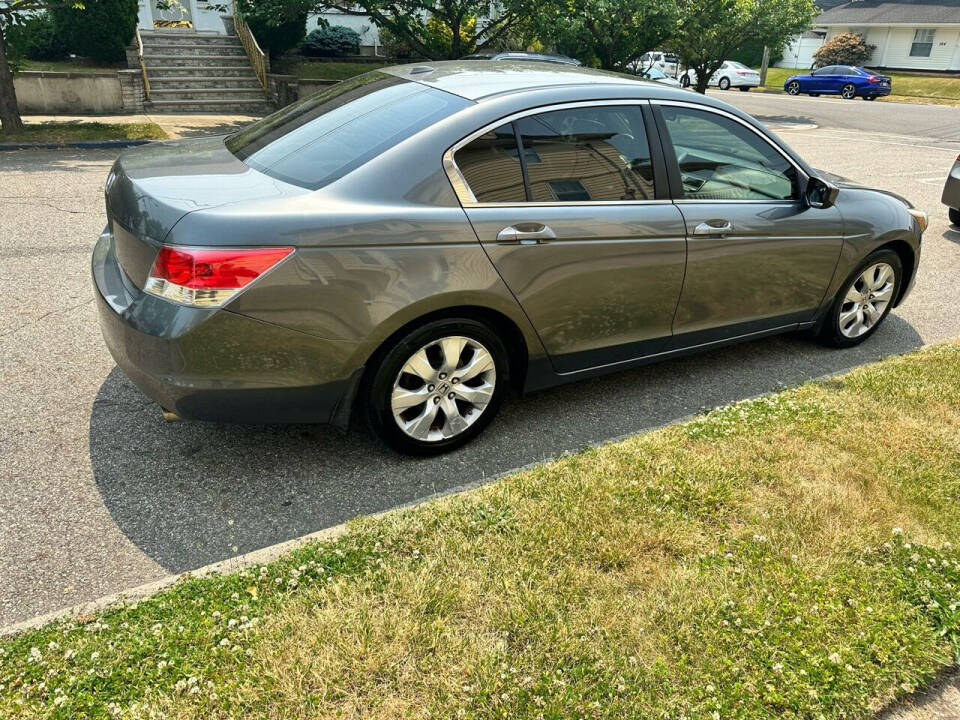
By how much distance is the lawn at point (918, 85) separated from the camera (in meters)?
34.9

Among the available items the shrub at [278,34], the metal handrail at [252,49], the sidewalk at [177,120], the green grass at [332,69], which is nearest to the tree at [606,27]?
the green grass at [332,69]

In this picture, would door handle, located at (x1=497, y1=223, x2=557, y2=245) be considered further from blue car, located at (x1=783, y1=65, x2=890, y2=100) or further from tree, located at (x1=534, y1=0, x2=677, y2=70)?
blue car, located at (x1=783, y1=65, x2=890, y2=100)

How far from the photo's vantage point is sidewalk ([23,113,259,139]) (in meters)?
14.0

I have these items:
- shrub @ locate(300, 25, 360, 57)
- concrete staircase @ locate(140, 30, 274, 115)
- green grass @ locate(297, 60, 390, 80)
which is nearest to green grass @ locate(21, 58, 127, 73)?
concrete staircase @ locate(140, 30, 274, 115)

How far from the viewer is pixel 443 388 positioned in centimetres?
357

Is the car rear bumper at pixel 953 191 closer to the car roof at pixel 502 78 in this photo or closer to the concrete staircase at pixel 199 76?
the car roof at pixel 502 78

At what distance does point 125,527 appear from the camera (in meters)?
3.11

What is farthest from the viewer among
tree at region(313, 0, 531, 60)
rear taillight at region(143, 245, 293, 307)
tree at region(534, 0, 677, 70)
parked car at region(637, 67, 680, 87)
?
tree at region(534, 0, 677, 70)

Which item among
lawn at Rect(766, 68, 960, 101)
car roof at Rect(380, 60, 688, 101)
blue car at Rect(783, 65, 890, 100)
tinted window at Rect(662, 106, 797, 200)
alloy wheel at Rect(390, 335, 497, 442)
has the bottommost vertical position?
lawn at Rect(766, 68, 960, 101)

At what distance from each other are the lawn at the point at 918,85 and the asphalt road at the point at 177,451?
3516 cm

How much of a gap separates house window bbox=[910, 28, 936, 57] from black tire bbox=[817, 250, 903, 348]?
164 feet

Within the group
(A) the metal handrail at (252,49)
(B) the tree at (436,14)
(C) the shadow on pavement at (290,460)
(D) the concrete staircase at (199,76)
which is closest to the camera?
(C) the shadow on pavement at (290,460)

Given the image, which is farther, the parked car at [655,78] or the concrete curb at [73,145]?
the concrete curb at [73,145]

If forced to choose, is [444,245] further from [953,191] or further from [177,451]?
[953,191]
